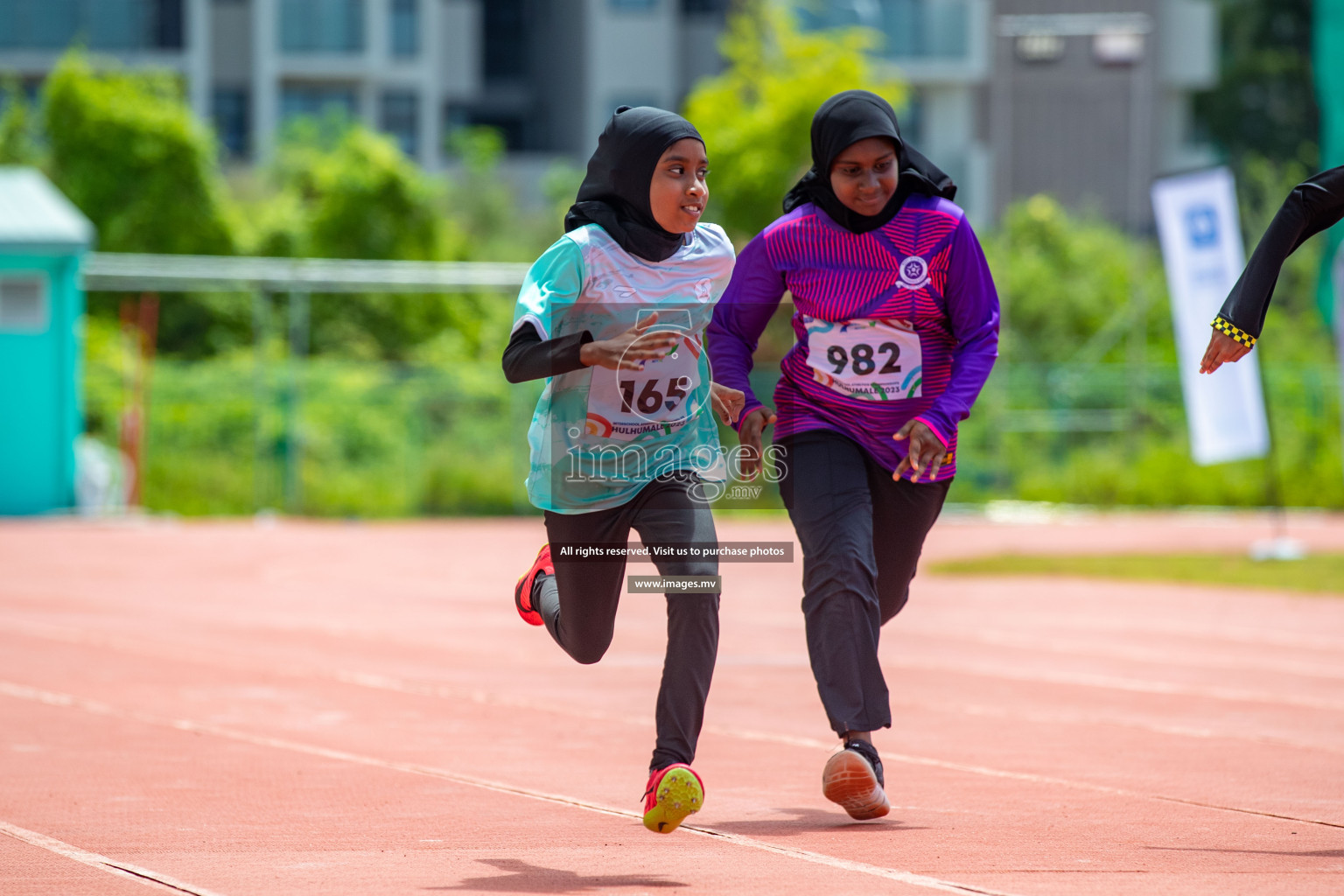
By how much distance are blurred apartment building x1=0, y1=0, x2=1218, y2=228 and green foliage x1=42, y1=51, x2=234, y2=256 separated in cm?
1129

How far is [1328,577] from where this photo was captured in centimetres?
1568

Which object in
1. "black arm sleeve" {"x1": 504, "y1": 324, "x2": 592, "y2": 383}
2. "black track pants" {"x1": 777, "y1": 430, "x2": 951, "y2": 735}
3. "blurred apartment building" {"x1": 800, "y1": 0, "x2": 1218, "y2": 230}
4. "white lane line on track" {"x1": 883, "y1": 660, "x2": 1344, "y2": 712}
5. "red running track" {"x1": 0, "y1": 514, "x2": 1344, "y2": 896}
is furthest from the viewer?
"blurred apartment building" {"x1": 800, "y1": 0, "x2": 1218, "y2": 230}

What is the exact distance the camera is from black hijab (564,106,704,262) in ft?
17.7

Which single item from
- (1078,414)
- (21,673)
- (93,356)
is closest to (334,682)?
(21,673)

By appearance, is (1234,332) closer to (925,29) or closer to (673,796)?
(673,796)

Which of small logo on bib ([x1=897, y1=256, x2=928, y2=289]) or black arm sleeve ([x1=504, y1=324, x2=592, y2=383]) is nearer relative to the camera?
black arm sleeve ([x1=504, y1=324, x2=592, y2=383])

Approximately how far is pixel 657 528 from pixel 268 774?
1.97 meters

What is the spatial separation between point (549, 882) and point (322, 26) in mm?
42929

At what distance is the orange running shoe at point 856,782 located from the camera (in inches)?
215

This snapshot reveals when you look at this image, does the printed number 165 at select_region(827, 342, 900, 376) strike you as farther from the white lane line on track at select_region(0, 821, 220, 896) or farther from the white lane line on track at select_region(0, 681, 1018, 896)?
the white lane line on track at select_region(0, 821, 220, 896)

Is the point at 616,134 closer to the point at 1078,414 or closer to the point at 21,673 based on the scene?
the point at 21,673

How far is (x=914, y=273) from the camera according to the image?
5.82 metres

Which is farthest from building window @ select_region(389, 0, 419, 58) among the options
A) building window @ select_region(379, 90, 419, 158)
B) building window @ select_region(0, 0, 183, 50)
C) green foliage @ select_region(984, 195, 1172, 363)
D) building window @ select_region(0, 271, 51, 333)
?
building window @ select_region(0, 271, 51, 333)

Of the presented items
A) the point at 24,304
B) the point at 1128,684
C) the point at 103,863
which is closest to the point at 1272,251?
the point at 103,863
